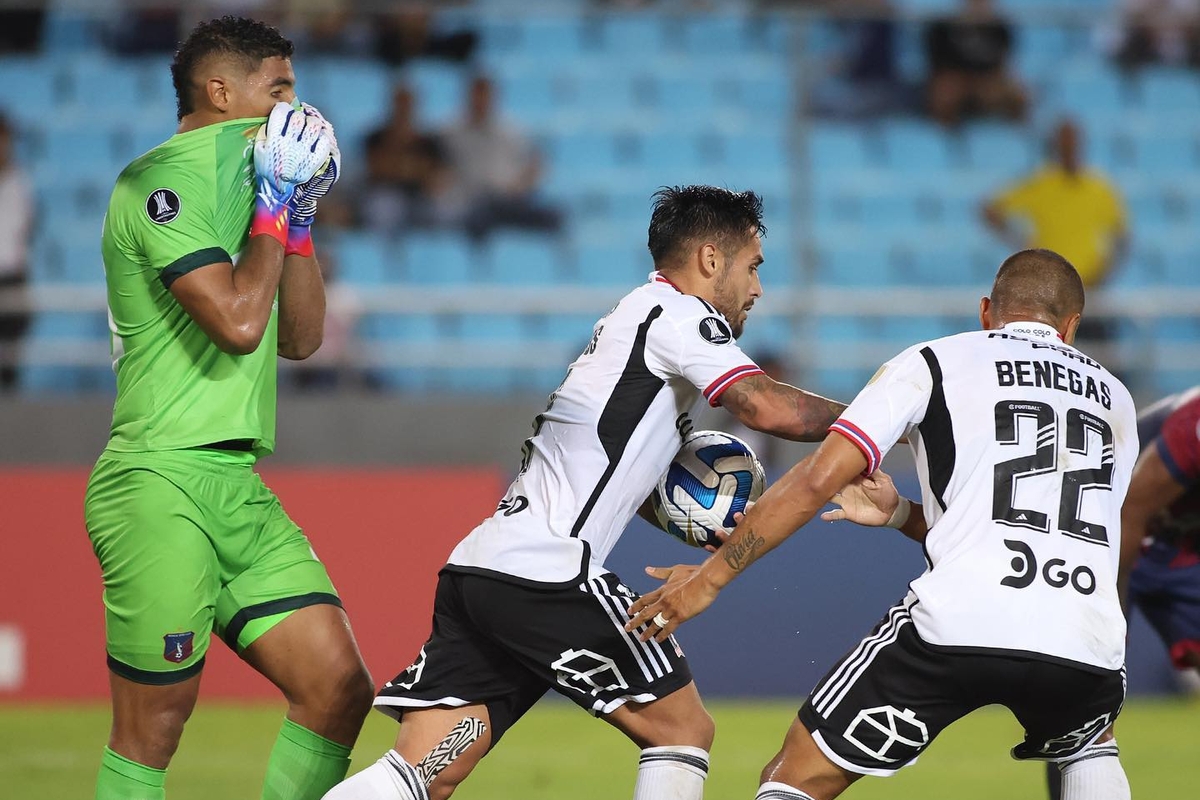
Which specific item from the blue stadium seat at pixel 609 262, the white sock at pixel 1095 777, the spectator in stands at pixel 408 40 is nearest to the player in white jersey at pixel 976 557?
the white sock at pixel 1095 777

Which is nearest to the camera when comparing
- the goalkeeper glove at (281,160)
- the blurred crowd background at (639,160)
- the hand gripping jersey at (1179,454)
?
the goalkeeper glove at (281,160)

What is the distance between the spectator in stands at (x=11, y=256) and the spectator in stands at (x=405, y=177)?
8.26ft

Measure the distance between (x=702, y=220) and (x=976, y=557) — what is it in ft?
4.30

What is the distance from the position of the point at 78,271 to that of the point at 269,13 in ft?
8.50

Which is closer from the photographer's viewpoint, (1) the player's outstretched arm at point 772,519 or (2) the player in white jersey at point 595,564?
(1) the player's outstretched arm at point 772,519

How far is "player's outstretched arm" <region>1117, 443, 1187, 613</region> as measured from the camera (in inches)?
213

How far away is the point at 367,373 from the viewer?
11.3 meters

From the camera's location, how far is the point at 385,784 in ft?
14.0

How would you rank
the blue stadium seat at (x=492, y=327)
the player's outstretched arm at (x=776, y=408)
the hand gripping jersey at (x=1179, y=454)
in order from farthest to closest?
the blue stadium seat at (x=492, y=327) → the hand gripping jersey at (x=1179, y=454) → the player's outstretched arm at (x=776, y=408)

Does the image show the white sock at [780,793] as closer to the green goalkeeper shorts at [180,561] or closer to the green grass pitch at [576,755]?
the green goalkeeper shorts at [180,561]

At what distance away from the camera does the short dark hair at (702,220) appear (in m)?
4.66

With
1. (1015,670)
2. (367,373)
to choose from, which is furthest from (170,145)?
(367,373)

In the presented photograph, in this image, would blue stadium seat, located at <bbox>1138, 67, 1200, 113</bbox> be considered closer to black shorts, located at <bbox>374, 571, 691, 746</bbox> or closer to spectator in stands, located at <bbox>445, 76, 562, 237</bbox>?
spectator in stands, located at <bbox>445, 76, 562, 237</bbox>

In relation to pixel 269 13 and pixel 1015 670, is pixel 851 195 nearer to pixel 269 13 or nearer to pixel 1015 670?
pixel 269 13
